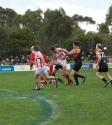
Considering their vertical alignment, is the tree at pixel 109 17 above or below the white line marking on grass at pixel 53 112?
above

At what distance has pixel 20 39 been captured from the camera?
78.1 m

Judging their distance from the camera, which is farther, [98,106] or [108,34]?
[108,34]

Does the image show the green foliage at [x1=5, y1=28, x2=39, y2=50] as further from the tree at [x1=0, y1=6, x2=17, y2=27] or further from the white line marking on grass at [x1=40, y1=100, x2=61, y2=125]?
the white line marking on grass at [x1=40, y1=100, x2=61, y2=125]

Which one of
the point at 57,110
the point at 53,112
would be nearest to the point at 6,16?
the point at 57,110

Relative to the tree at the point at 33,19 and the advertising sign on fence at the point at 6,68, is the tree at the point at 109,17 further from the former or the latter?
the advertising sign on fence at the point at 6,68

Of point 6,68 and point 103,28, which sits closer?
point 6,68

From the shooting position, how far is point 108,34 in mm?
85688

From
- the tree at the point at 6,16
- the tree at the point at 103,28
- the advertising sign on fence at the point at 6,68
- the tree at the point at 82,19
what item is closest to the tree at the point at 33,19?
the tree at the point at 103,28

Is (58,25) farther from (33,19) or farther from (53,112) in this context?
(53,112)

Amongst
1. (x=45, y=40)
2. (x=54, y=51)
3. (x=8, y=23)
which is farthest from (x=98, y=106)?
(x=8, y=23)

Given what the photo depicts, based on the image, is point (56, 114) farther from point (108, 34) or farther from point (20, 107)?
point (108, 34)

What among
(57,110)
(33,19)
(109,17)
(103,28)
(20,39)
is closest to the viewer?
(57,110)

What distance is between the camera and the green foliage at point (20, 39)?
7600 centimetres

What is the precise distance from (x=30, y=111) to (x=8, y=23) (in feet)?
325
